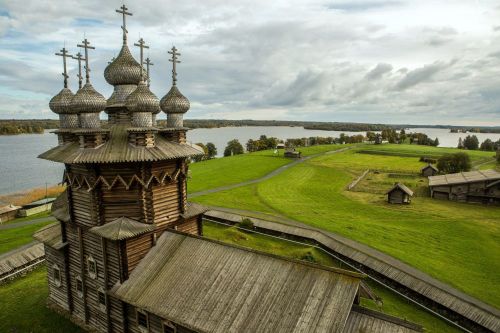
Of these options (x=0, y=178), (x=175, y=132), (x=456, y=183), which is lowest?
(x=0, y=178)

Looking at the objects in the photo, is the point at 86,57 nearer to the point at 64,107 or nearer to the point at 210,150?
the point at 64,107

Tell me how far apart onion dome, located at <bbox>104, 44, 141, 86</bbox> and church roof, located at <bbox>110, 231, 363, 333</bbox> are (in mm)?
8834

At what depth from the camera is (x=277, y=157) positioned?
9300cm

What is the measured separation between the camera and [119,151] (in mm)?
14523

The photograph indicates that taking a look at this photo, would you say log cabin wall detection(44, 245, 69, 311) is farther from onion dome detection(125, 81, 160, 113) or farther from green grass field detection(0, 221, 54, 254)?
green grass field detection(0, 221, 54, 254)

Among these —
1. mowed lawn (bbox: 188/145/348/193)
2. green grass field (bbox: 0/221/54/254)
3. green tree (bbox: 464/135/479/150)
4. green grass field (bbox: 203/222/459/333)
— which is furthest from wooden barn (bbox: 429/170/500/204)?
green tree (bbox: 464/135/479/150)

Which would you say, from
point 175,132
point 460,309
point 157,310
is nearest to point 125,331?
point 157,310

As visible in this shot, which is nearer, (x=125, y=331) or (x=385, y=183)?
(x=125, y=331)

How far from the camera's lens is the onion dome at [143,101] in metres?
14.7

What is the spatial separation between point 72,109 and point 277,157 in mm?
79331

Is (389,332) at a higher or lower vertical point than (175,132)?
lower

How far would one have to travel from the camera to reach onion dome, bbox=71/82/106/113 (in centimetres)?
1520

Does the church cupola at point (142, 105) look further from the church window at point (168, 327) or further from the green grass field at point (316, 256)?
the green grass field at point (316, 256)

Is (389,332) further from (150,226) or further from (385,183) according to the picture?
(385,183)
